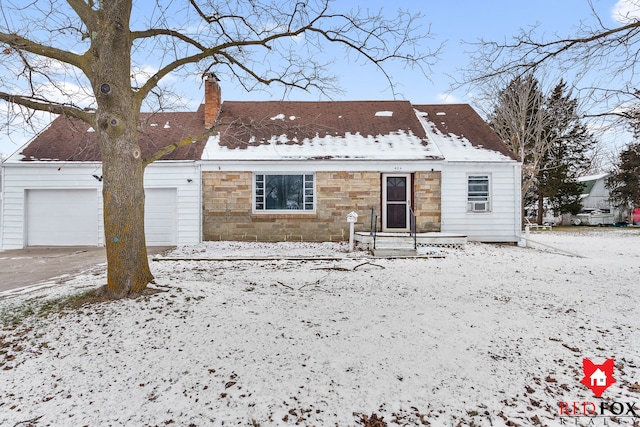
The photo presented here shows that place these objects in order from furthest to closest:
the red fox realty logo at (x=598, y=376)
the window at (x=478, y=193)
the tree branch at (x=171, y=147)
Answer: the window at (x=478, y=193) → the tree branch at (x=171, y=147) → the red fox realty logo at (x=598, y=376)

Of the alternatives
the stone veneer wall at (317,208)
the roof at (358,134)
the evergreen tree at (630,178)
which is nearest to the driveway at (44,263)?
the stone veneer wall at (317,208)

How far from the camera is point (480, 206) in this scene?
12352 millimetres

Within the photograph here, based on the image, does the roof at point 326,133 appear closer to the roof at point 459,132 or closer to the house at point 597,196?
the roof at point 459,132

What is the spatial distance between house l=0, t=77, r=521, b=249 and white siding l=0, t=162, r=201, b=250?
0.03m

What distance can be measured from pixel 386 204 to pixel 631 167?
2664 cm

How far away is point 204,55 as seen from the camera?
18.8 feet

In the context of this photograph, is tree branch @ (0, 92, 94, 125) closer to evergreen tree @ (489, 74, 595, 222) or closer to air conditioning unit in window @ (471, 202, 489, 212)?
air conditioning unit in window @ (471, 202, 489, 212)

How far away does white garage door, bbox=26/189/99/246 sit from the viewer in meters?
11.9

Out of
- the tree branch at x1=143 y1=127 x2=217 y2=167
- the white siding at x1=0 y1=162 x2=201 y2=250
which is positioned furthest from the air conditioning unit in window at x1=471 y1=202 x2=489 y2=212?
the tree branch at x1=143 y1=127 x2=217 y2=167

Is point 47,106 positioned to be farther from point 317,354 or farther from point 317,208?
point 317,208

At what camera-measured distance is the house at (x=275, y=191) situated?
11703 millimetres

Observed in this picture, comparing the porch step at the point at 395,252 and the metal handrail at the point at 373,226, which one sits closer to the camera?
the porch step at the point at 395,252

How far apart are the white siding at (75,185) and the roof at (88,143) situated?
0.34m

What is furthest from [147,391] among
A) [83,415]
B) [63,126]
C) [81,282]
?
[63,126]
